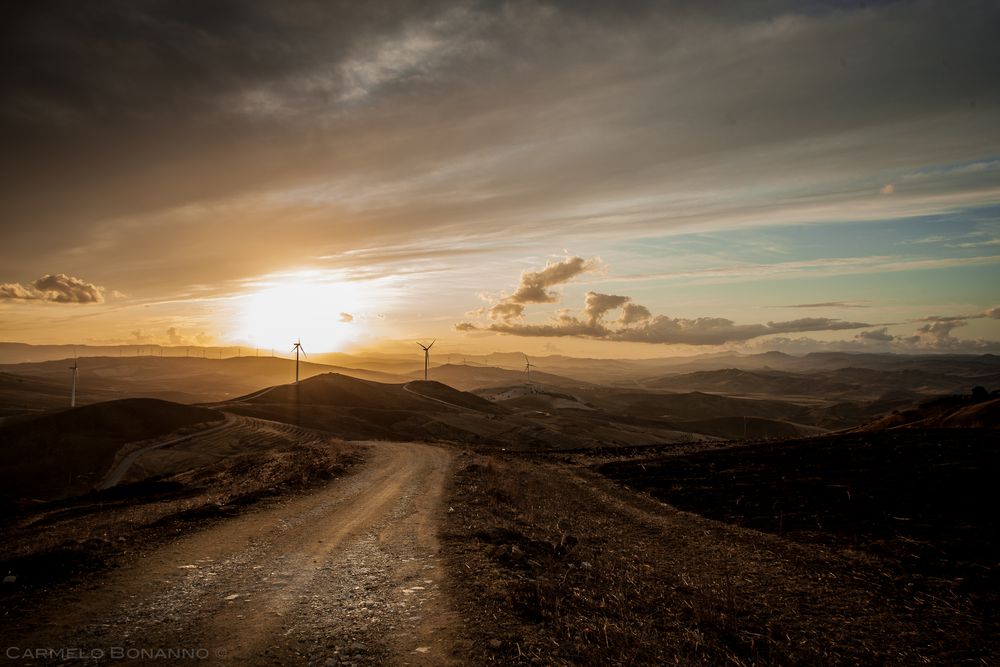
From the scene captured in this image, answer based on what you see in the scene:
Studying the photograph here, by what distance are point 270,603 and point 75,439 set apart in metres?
88.5

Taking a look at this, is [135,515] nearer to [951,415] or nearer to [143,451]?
[951,415]

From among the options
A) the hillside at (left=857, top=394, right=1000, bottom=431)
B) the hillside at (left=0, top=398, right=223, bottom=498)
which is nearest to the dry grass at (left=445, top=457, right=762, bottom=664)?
the hillside at (left=857, top=394, right=1000, bottom=431)

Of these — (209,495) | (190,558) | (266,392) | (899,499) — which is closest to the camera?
(190,558)

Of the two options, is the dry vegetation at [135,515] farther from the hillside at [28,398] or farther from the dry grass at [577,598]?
the hillside at [28,398]

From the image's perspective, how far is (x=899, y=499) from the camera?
25.0 m

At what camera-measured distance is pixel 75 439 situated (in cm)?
7900

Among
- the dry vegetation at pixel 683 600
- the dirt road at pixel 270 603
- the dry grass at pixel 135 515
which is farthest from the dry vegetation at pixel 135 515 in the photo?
the dry vegetation at pixel 683 600

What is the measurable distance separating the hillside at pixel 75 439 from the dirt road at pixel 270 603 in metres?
60.8

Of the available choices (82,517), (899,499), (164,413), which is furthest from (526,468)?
(164,413)

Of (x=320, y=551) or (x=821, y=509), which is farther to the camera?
(x=821, y=509)

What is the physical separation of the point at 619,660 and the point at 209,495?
2551 centimetres

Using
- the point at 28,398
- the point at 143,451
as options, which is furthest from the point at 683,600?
the point at 28,398

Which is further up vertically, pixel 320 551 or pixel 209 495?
pixel 320 551

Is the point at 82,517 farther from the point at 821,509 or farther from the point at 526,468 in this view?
the point at 821,509
